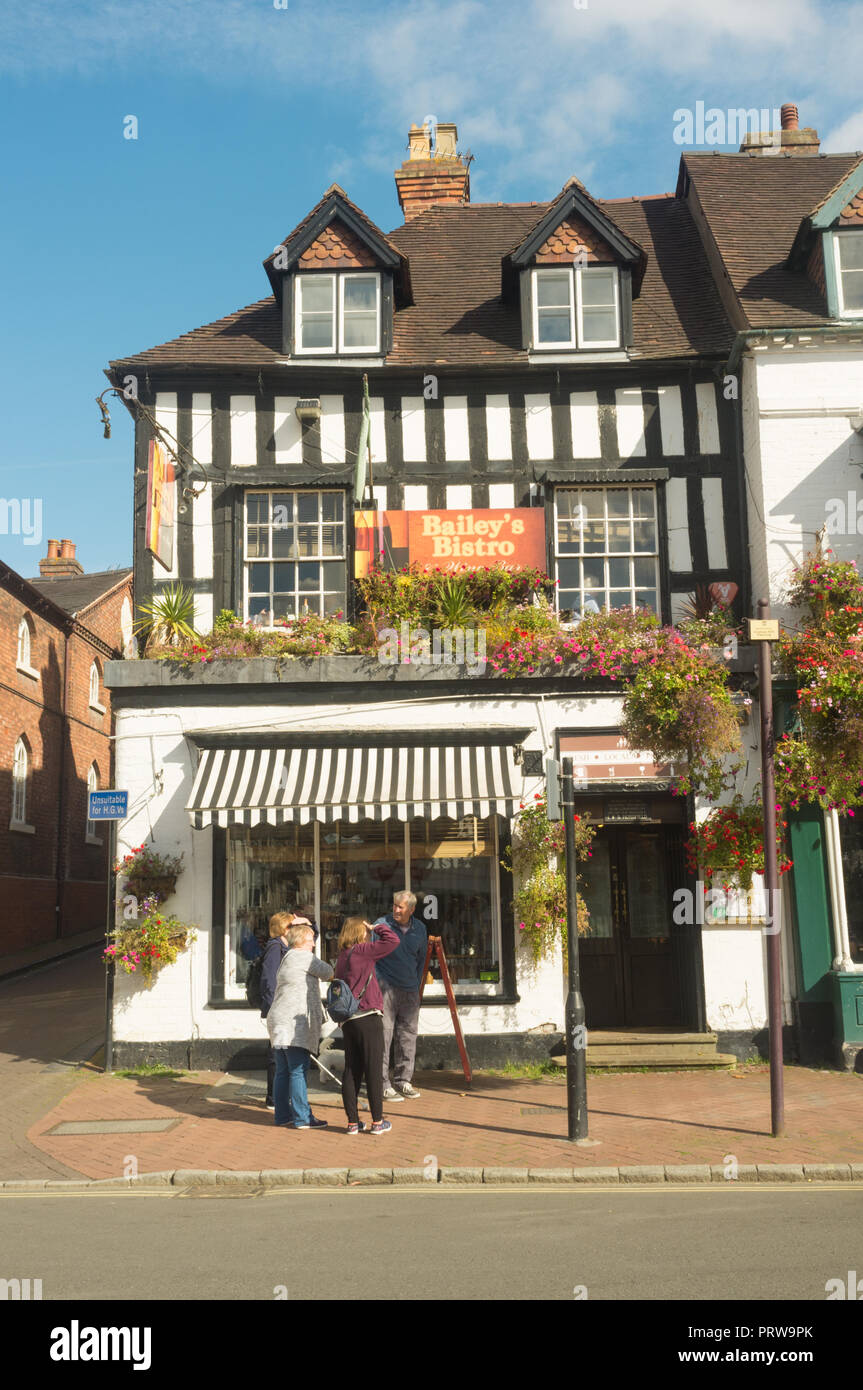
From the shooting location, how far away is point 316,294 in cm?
1562

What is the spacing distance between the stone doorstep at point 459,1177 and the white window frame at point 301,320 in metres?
10.4

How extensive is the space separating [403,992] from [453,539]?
225 inches

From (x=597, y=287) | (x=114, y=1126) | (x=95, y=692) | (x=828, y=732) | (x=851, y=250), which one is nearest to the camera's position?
(x=114, y=1126)

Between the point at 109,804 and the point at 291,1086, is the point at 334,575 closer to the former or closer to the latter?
the point at 109,804

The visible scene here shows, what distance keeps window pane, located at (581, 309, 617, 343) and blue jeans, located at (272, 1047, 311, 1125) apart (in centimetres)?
991

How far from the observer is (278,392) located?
1520 centimetres

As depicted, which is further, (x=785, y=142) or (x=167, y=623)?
(x=785, y=142)

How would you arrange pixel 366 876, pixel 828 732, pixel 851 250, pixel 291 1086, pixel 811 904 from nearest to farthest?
pixel 291 1086, pixel 828 732, pixel 811 904, pixel 366 876, pixel 851 250

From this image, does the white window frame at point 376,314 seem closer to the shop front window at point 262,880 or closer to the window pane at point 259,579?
the window pane at point 259,579

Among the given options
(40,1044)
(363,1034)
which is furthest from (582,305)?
(40,1044)

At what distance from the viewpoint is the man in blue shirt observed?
38.4 ft

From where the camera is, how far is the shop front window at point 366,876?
44.3 ft

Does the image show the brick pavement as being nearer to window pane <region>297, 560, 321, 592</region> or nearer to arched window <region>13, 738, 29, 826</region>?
arched window <region>13, 738, 29, 826</region>

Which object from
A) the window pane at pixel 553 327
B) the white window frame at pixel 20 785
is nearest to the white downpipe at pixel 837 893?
the window pane at pixel 553 327
